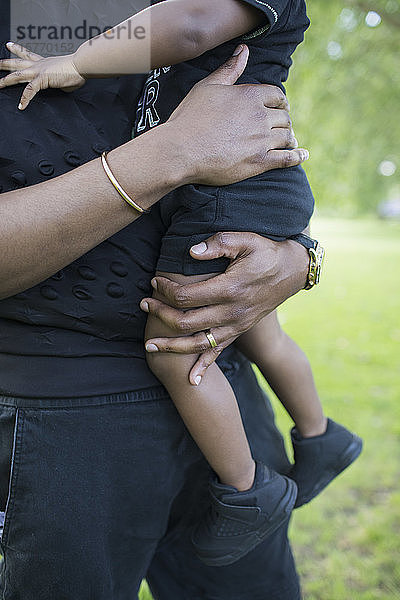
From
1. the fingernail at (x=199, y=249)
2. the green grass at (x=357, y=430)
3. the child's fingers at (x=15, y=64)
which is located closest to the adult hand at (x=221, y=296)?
the fingernail at (x=199, y=249)

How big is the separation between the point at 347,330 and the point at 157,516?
6.68 meters

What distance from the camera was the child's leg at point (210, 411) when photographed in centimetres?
128

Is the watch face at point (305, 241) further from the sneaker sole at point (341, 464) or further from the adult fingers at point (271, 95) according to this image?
the sneaker sole at point (341, 464)

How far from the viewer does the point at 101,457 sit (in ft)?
Answer: 4.13

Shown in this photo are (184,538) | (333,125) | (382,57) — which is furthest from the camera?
(333,125)

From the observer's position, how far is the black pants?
3.98 ft

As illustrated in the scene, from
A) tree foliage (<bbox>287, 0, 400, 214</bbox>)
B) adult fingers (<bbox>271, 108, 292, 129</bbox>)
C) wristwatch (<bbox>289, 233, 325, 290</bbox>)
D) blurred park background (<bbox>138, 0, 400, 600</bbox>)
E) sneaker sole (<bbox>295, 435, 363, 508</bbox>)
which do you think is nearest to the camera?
adult fingers (<bbox>271, 108, 292, 129</bbox>)

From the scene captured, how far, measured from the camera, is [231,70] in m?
1.20

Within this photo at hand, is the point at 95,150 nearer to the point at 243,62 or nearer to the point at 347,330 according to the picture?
the point at 243,62

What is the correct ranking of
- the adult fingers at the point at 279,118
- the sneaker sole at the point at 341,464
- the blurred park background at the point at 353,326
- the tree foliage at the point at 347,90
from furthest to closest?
1. the tree foliage at the point at 347,90
2. the blurred park background at the point at 353,326
3. the sneaker sole at the point at 341,464
4. the adult fingers at the point at 279,118

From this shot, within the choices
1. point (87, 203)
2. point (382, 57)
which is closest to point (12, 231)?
point (87, 203)

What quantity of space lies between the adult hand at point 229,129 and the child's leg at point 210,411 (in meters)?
0.24

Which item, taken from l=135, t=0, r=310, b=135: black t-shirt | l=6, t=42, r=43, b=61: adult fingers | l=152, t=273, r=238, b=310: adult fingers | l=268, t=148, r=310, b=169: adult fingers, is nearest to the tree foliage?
l=135, t=0, r=310, b=135: black t-shirt

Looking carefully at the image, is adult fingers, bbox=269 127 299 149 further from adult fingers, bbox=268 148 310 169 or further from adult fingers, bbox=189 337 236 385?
adult fingers, bbox=189 337 236 385
